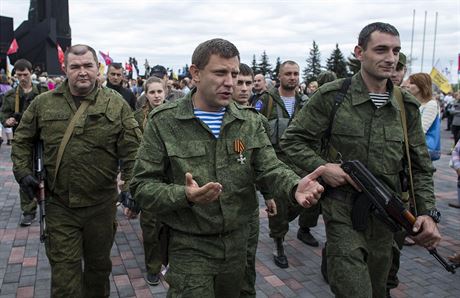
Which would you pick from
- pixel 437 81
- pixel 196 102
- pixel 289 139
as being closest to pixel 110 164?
pixel 196 102

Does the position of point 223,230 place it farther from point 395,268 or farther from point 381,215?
point 395,268

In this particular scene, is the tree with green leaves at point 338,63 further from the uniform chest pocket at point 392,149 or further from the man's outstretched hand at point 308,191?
the man's outstretched hand at point 308,191

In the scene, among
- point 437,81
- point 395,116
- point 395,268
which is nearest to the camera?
point 395,116

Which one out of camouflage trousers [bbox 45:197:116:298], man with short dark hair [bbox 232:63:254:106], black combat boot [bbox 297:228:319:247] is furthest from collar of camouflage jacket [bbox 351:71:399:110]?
black combat boot [bbox 297:228:319:247]

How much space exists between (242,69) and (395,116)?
2377 millimetres

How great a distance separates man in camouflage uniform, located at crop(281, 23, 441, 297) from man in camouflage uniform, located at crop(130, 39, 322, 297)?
67cm

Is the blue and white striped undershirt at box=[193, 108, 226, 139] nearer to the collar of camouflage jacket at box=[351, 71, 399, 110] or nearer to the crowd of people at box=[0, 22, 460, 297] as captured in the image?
the crowd of people at box=[0, 22, 460, 297]

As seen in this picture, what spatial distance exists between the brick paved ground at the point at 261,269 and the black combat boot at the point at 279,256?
0.06 metres

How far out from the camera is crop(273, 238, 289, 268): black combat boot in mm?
4730

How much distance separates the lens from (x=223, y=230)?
8.06 feet

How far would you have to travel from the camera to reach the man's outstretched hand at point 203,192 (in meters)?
2.01

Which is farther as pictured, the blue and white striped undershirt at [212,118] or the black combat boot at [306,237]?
the black combat boot at [306,237]

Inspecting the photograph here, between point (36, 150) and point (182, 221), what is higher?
point (36, 150)

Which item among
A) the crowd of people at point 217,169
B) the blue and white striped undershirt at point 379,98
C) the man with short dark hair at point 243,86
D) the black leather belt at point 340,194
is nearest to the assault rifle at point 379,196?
the crowd of people at point 217,169
